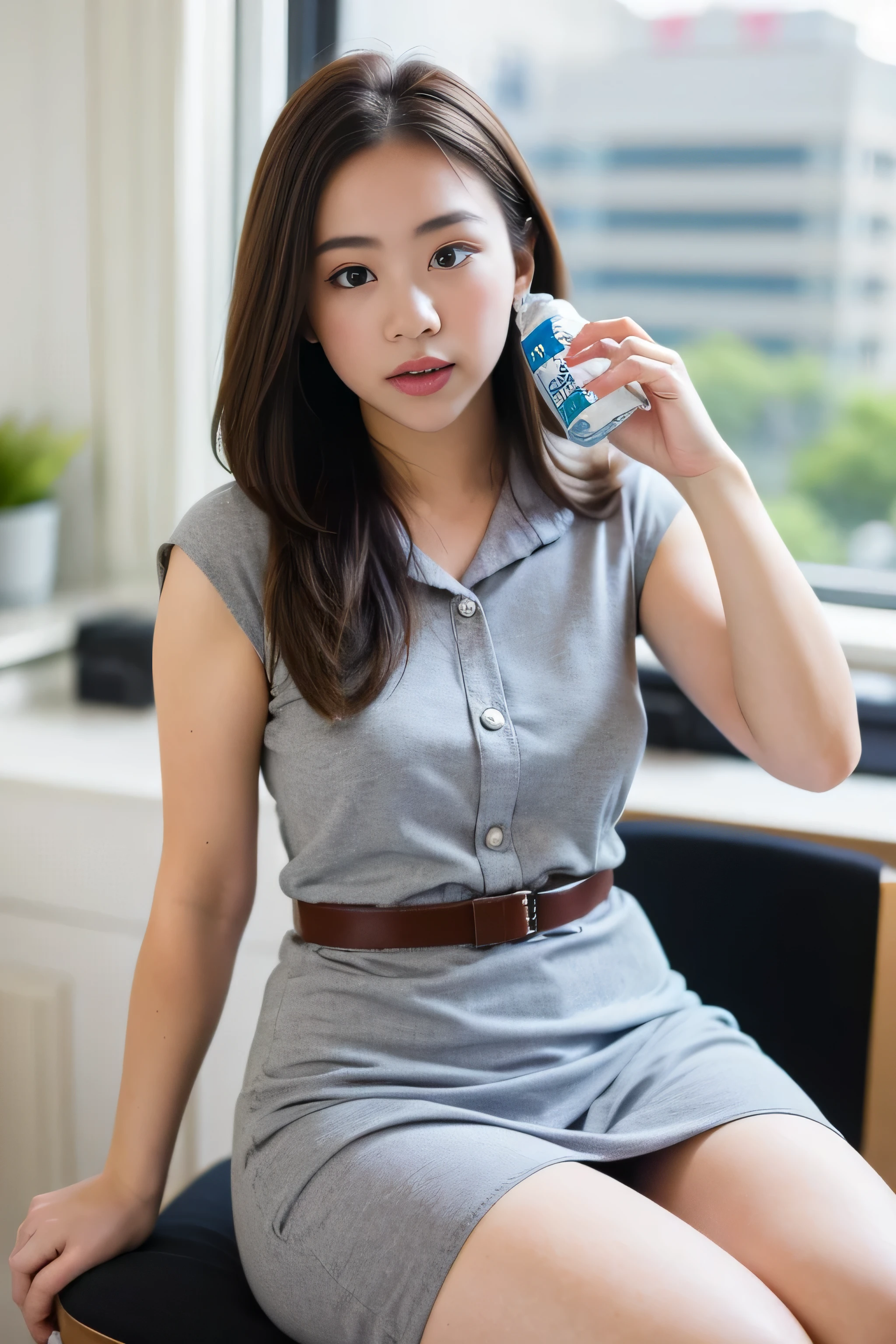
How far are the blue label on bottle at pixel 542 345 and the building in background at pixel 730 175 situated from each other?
2.72 feet

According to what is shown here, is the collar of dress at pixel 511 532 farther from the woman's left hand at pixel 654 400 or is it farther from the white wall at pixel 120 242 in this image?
the white wall at pixel 120 242

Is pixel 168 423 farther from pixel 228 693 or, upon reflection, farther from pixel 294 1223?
pixel 294 1223

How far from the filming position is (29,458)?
174 cm

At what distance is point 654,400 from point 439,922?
469 millimetres

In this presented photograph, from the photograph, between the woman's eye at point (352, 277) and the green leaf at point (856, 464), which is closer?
the woman's eye at point (352, 277)

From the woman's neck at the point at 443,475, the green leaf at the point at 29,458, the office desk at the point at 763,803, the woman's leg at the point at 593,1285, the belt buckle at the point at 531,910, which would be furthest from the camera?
the green leaf at the point at 29,458

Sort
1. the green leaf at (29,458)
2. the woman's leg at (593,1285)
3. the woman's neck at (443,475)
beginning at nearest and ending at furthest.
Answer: the woman's leg at (593,1285), the woman's neck at (443,475), the green leaf at (29,458)

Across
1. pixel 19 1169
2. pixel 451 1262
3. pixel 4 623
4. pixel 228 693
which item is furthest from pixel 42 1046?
pixel 451 1262

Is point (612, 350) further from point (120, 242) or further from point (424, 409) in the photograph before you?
point (120, 242)

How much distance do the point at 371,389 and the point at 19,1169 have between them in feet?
3.75

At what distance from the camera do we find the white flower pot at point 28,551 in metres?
1.74

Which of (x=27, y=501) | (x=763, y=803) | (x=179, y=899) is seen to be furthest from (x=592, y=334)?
(x=27, y=501)

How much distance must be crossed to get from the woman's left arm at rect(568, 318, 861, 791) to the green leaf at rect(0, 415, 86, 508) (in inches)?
38.2

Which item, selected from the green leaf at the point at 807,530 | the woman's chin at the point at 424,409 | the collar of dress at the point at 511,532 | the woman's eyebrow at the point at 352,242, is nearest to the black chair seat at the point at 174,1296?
the collar of dress at the point at 511,532
